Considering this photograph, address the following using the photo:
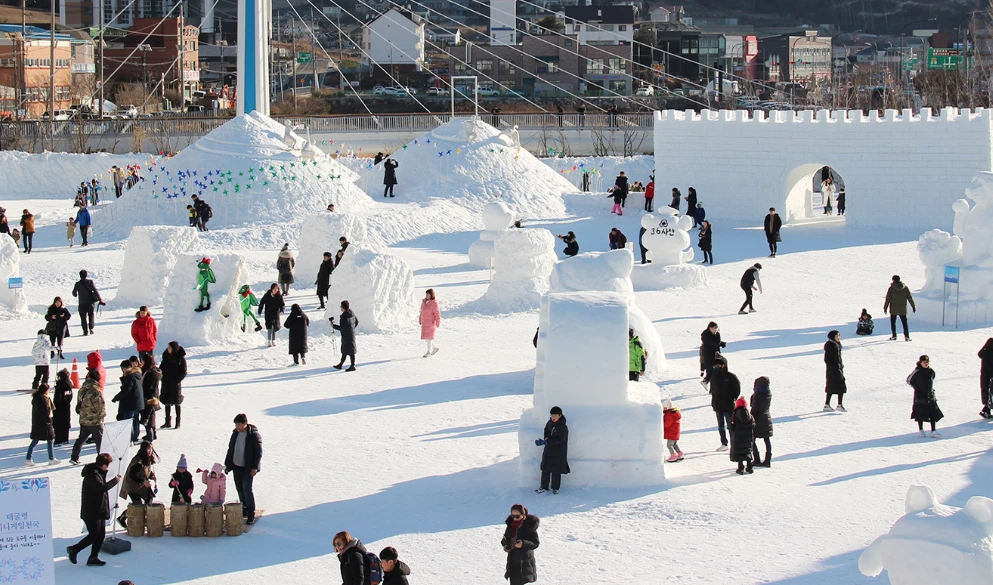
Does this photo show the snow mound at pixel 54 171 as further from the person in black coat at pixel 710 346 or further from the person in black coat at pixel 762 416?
the person in black coat at pixel 762 416

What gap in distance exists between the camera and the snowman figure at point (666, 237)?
71.3ft

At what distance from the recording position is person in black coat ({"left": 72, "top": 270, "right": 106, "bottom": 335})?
17.8 meters

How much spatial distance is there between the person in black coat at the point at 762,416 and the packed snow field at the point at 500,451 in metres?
0.19

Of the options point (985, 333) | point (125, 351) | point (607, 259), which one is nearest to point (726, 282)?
point (985, 333)

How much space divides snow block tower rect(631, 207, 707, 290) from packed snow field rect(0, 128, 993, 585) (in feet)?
1.16

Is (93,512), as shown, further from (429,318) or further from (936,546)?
(429,318)

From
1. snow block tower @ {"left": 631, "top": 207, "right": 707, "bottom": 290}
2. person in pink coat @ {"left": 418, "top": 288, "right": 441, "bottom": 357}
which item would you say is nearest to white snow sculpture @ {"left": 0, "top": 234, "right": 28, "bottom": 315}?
person in pink coat @ {"left": 418, "top": 288, "right": 441, "bottom": 357}

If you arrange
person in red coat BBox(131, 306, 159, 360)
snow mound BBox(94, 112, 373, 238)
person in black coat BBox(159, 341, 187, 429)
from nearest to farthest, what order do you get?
person in black coat BBox(159, 341, 187, 429), person in red coat BBox(131, 306, 159, 360), snow mound BBox(94, 112, 373, 238)

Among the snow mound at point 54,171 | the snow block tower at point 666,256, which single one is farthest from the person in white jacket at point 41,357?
the snow mound at point 54,171

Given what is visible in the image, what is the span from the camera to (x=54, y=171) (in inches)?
1628

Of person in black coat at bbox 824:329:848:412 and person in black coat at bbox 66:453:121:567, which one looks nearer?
person in black coat at bbox 66:453:121:567

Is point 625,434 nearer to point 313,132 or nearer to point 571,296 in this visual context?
point 571,296

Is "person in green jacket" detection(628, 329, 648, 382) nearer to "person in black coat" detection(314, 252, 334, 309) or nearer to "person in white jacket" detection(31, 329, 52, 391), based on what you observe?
"person in white jacket" detection(31, 329, 52, 391)

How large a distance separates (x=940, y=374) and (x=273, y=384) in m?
7.84
